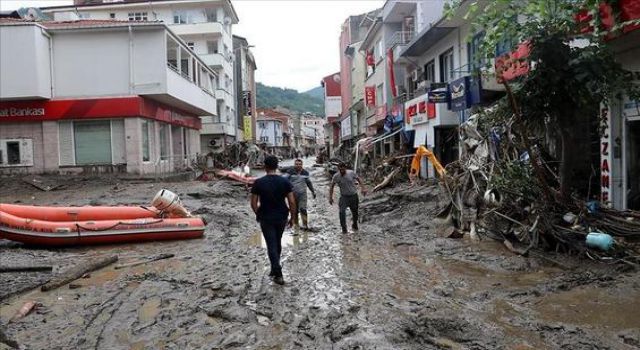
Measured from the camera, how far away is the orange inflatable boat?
9945mm

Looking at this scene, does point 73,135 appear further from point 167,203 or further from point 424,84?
point 424,84

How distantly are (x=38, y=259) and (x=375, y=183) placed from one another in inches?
586

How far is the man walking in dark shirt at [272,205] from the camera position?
712 centimetres

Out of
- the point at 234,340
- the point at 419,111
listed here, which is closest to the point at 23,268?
the point at 234,340

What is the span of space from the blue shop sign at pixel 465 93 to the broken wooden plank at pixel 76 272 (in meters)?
11.6

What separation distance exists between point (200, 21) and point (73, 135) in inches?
953

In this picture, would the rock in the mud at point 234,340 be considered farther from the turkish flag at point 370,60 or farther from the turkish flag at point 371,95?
the turkish flag at point 370,60

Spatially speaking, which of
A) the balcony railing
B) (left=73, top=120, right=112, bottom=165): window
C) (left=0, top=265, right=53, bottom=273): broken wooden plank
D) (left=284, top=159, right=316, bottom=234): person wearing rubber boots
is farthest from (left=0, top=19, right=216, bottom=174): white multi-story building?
(left=0, top=265, right=53, bottom=273): broken wooden plank

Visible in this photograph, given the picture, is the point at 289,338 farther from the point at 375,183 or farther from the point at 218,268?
the point at 375,183

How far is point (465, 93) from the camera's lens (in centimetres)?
1667

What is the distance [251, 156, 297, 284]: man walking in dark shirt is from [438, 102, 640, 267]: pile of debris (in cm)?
399

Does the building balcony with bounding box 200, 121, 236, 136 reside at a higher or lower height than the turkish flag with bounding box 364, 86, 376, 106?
lower

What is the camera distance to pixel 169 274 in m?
8.00

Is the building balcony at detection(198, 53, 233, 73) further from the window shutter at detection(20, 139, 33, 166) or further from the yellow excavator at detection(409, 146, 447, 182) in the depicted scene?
the yellow excavator at detection(409, 146, 447, 182)
